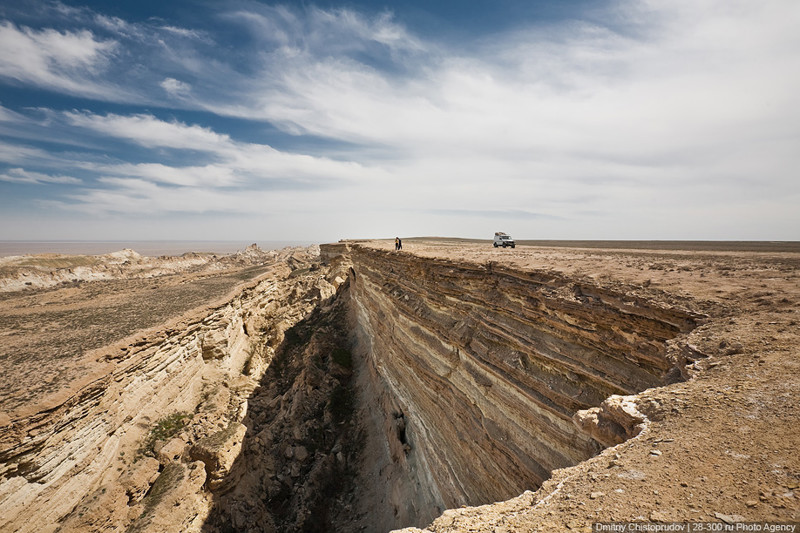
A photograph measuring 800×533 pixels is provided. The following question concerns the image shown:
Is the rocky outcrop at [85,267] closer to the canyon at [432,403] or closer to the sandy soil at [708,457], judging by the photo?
the canyon at [432,403]

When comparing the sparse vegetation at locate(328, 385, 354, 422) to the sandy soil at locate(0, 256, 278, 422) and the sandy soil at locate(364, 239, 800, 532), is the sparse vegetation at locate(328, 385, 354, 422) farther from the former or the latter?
the sandy soil at locate(364, 239, 800, 532)

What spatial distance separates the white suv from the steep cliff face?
42.2 ft

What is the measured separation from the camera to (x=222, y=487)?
12977mm

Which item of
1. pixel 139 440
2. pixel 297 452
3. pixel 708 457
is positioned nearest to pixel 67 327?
pixel 139 440

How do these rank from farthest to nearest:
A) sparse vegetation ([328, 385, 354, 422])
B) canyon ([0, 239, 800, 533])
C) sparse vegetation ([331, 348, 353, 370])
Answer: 1. sparse vegetation ([331, 348, 353, 370])
2. sparse vegetation ([328, 385, 354, 422])
3. canyon ([0, 239, 800, 533])

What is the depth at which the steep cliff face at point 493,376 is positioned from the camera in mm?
6145

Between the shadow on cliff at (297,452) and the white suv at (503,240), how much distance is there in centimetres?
1487

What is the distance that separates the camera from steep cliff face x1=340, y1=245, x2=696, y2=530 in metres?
6.14

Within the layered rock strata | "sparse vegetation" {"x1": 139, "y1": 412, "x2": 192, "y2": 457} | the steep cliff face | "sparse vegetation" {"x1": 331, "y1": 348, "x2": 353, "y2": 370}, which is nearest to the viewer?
the steep cliff face

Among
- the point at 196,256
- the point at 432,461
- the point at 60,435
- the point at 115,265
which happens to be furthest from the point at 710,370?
the point at 196,256

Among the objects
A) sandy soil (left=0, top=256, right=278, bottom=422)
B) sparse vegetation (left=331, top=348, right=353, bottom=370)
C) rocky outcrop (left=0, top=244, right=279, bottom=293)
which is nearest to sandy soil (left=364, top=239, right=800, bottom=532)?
sandy soil (left=0, top=256, right=278, bottom=422)

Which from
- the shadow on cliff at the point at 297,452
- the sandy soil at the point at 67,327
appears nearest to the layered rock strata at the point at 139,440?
the sandy soil at the point at 67,327

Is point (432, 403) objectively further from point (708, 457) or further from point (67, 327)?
point (67, 327)

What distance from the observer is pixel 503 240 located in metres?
26.2
